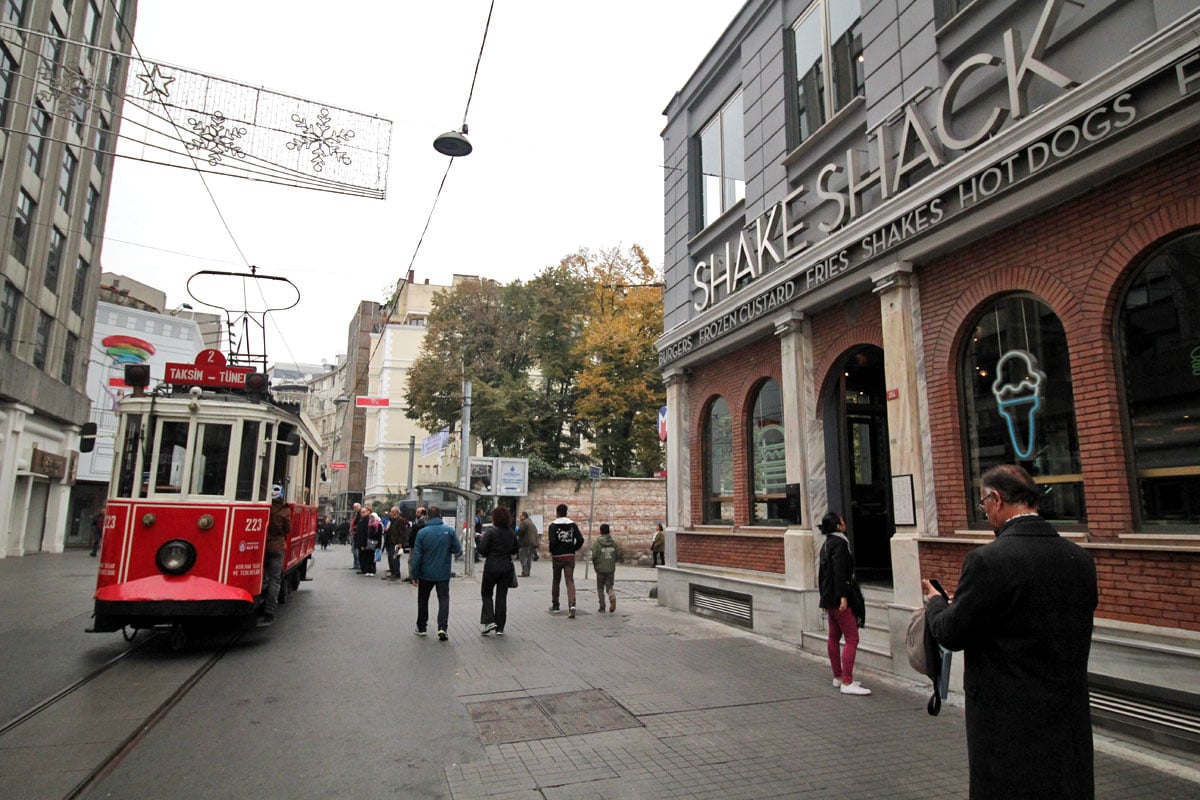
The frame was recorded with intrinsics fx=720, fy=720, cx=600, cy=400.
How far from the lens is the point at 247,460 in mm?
8867

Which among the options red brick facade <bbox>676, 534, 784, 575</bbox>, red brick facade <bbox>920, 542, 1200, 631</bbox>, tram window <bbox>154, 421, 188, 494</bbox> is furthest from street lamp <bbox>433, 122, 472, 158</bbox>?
red brick facade <bbox>920, 542, 1200, 631</bbox>

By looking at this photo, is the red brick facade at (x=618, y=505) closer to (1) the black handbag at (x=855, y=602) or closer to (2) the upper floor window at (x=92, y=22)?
(1) the black handbag at (x=855, y=602)

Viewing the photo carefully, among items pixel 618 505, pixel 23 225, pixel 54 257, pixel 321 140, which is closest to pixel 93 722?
pixel 321 140

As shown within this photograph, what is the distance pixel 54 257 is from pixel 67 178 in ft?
9.90

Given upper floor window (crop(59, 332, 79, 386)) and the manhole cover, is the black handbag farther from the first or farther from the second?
upper floor window (crop(59, 332, 79, 386))

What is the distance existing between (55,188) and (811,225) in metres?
27.5

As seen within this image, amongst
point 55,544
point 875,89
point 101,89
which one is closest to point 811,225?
point 875,89

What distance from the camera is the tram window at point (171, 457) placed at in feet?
28.0

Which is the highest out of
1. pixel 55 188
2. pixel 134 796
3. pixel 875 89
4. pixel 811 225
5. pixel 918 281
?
pixel 55 188

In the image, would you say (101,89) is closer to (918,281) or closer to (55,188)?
(918,281)

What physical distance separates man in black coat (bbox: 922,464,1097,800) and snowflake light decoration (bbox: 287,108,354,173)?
7930 mm

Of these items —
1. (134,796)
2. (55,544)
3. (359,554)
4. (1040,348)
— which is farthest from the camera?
(55,544)

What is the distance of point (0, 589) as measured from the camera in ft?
48.3

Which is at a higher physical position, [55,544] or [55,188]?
[55,188]
